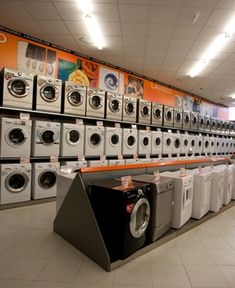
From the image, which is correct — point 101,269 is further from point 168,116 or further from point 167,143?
point 168,116

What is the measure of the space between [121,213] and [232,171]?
3.59 m

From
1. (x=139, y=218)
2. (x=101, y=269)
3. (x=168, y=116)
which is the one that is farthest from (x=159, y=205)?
(x=168, y=116)

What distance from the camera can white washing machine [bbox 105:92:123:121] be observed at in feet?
17.9

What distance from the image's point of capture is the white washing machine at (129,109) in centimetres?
586

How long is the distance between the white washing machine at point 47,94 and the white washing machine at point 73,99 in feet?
0.48

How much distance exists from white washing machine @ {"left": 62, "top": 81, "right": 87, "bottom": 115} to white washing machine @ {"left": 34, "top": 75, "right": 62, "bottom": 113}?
0.48 ft

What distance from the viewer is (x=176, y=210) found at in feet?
10.1

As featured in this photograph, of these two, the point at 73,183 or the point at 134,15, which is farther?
the point at 134,15

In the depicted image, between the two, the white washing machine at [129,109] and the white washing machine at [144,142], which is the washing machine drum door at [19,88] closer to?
the white washing machine at [129,109]

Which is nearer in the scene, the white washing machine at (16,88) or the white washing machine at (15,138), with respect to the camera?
the white washing machine at (15,138)

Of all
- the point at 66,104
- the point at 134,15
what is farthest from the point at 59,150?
the point at 134,15

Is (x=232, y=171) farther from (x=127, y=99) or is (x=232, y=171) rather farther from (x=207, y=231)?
(x=127, y=99)

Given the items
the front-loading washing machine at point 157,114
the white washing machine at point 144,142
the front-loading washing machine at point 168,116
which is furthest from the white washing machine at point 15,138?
the front-loading washing machine at point 168,116

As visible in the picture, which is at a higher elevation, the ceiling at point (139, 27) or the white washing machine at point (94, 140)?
the ceiling at point (139, 27)
